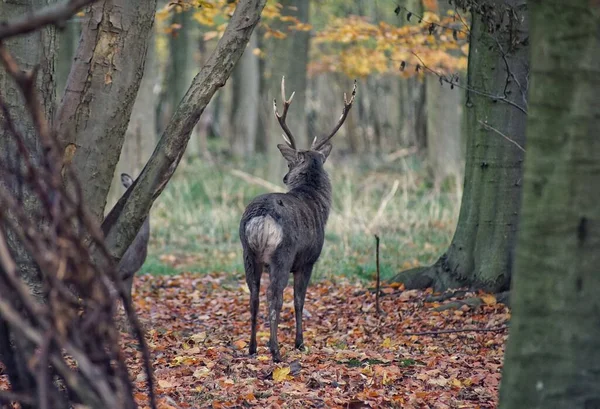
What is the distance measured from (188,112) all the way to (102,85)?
0.69m

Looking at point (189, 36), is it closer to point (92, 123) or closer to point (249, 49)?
point (249, 49)

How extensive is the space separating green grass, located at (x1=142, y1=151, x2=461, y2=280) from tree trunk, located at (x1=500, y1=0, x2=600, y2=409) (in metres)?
7.97

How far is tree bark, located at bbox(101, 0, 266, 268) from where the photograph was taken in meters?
6.91

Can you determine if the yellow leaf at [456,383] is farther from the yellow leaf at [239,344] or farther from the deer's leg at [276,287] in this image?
the yellow leaf at [239,344]

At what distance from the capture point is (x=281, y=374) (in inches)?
270

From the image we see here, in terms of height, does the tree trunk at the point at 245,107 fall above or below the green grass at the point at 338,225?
above

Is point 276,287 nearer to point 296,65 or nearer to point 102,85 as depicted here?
point 102,85

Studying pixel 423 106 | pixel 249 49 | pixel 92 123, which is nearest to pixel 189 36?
pixel 249 49

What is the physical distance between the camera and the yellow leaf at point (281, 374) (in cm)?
679

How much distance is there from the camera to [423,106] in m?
28.3

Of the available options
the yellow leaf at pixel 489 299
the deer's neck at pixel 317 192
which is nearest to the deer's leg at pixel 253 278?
the deer's neck at pixel 317 192

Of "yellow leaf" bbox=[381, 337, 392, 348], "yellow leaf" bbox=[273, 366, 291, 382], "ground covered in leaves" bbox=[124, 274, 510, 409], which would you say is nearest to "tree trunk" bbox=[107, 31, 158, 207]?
"ground covered in leaves" bbox=[124, 274, 510, 409]

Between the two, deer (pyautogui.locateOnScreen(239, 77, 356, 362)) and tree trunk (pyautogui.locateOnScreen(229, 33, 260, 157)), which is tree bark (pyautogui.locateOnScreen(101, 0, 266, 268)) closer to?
deer (pyautogui.locateOnScreen(239, 77, 356, 362))

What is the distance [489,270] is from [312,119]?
Answer: 24.1 metres
